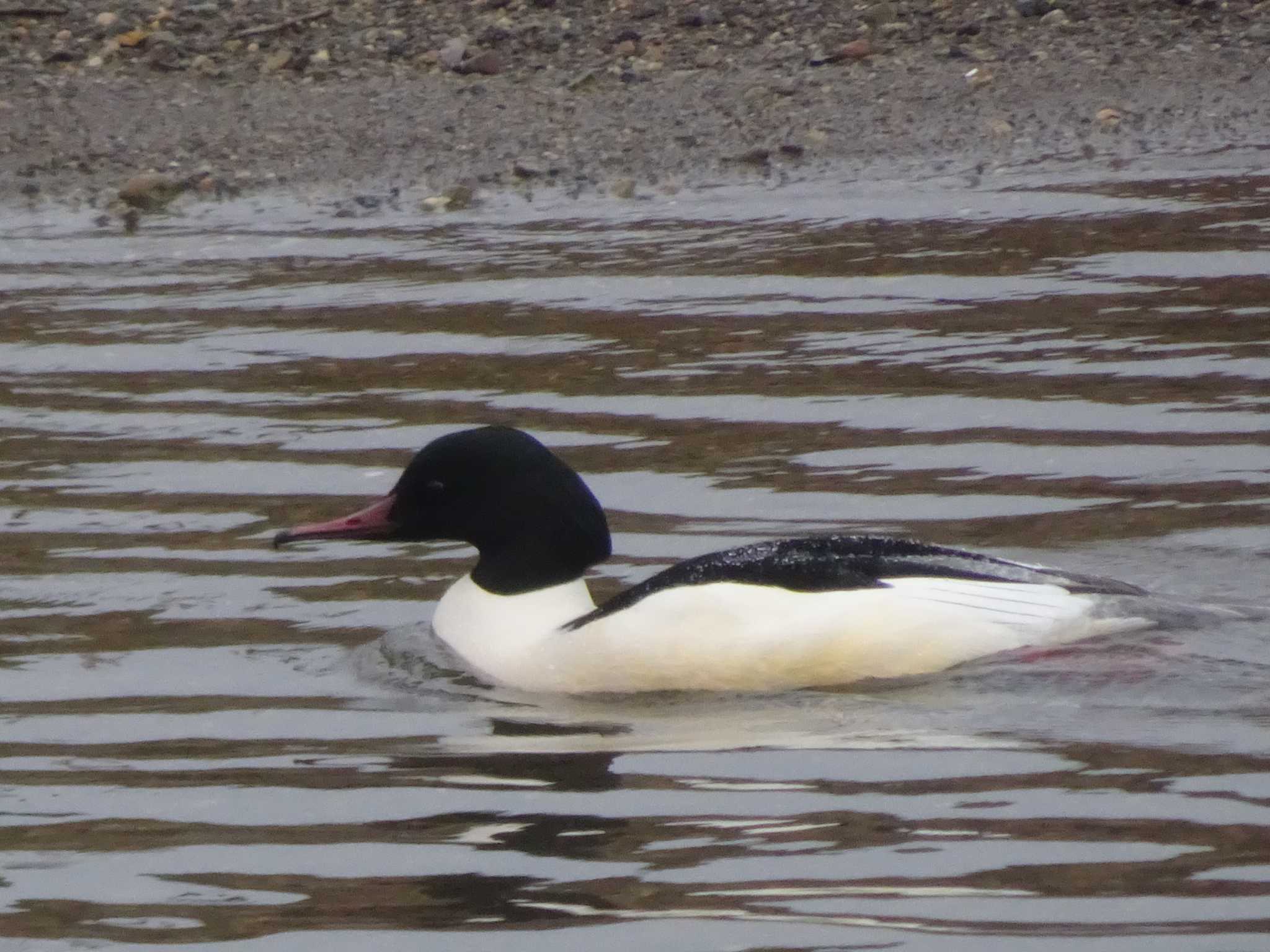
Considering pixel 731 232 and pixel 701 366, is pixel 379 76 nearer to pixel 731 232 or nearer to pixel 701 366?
pixel 731 232

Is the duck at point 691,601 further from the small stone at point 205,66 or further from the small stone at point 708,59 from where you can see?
the small stone at point 205,66

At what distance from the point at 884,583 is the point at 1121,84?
7539mm

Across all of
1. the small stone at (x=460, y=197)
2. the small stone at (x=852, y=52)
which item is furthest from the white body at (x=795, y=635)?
the small stone at (x=852, y=52)

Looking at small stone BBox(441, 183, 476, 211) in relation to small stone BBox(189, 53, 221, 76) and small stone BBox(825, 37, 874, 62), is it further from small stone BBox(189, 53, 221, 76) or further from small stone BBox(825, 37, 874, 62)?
small stone BBox(825, 37, 874, 62)

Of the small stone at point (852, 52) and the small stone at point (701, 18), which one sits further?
the small stone at point (701, 18)

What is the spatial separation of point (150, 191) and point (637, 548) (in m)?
5.74

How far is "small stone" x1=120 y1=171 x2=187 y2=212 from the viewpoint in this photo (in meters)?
12.4

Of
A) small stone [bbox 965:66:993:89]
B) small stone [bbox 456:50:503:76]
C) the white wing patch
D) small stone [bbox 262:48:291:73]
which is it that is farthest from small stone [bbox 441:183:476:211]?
the white wing patch


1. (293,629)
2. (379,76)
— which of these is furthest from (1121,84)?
(293,629)

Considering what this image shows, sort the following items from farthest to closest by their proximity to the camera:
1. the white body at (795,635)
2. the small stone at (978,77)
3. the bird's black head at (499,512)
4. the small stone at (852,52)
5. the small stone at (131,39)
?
the small stone at (131,39) < the small stone at (852,52) < the small stone at (978,77) < the bird's black head at (499,512) < the white body at (795,635)

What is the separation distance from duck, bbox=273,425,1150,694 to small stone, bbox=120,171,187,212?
→ 19.6 feet

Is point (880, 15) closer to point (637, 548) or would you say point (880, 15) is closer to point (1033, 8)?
point (1033, 8)

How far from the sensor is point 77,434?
873 centimetres

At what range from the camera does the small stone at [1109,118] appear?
507 inches
